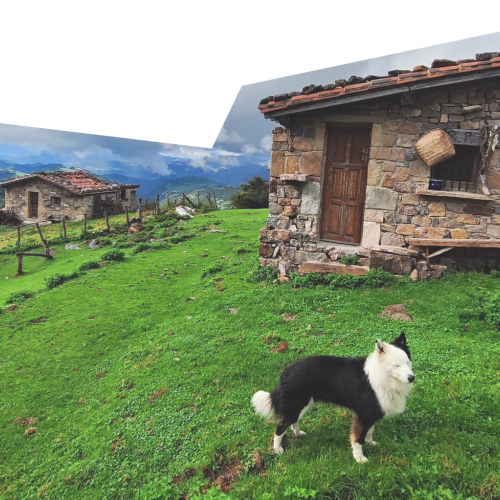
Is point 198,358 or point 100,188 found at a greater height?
point 100,188

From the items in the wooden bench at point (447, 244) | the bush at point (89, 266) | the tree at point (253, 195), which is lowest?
the bush at point (89, 266)

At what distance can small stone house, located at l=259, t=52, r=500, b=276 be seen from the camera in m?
7.28

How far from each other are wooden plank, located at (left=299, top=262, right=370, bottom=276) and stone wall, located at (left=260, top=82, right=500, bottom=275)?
0.61ft

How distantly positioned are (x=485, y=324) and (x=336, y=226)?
3738 millimetres

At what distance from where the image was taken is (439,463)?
2.96 m

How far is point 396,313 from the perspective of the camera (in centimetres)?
663

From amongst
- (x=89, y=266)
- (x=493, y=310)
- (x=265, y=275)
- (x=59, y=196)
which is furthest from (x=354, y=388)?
(x=59, y=196)

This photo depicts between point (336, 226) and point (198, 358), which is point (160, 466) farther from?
point (336, 226)

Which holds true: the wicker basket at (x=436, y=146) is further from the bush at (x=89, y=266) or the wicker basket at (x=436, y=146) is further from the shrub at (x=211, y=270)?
the bush at (x=89, y=266)

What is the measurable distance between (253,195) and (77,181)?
13407 millimetres

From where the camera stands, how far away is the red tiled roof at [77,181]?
2677 centimetres

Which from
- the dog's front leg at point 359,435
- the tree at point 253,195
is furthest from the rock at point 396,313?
the tree at point 253,195

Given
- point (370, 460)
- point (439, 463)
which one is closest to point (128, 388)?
point (370, 460)

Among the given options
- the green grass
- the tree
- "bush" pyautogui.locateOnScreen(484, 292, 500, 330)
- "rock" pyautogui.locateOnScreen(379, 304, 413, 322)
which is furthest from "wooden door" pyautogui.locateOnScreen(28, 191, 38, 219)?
"bush" pyautogui.locateOnScreen(484, 292, 500, 330)
